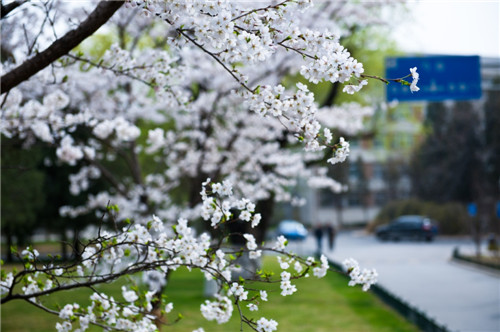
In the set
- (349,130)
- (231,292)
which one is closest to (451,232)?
(349,130)

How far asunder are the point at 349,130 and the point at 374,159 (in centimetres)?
4021

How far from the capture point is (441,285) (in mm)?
16094

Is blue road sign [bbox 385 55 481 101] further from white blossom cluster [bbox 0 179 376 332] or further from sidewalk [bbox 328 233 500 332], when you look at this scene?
white blossom cluster [bbox 0 179 376 332]

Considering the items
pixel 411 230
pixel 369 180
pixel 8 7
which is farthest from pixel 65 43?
pixel 369 180

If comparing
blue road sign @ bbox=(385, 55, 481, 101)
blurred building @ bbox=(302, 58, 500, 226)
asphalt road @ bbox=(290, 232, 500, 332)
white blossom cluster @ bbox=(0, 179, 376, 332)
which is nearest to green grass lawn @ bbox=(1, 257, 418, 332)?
asphalt road @ bbox=(290, 232, 500, 332)

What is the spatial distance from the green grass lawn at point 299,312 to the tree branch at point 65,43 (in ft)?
18.4

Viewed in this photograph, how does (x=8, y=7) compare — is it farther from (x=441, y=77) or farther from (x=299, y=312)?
(x=441, y=77)

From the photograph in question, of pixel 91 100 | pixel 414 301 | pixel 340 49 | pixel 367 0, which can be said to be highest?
pixel 367 0

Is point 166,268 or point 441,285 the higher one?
point 441,285

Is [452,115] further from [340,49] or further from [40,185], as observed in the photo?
[340,49]

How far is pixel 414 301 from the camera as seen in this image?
13555 millimetres

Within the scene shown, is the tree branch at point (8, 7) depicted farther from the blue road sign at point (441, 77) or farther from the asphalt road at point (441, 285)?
A: the blue road sign at point (441, 77)

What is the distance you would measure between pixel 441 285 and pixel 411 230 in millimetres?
19011

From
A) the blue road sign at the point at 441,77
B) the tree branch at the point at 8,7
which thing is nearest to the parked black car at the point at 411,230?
the blue road sign at the point at 441,77
